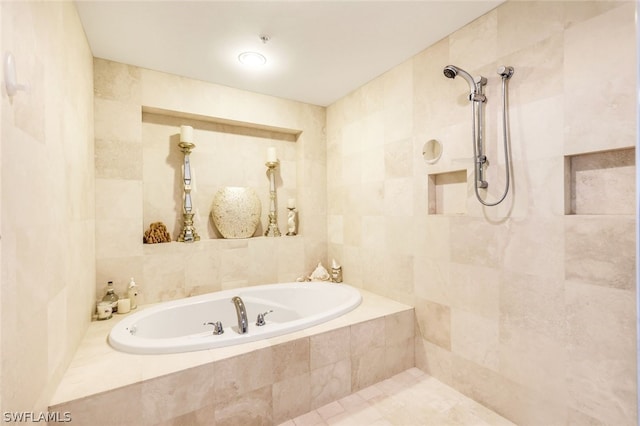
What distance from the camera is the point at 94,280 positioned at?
6.55 feet

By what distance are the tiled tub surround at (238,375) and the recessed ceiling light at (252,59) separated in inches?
73.8

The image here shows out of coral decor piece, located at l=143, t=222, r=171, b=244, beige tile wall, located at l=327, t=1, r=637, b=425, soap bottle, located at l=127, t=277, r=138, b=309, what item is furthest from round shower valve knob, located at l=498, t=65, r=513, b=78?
soap bottle, located at l=127, t=277, r=138, b=309

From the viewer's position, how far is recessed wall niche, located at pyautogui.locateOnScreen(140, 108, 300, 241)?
240 centimetres

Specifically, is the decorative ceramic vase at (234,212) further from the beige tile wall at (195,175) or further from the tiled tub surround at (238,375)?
the tiled tub surround at (238,375)

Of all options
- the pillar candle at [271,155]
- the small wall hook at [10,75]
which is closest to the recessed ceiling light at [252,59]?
the pillar candle at [271,155]

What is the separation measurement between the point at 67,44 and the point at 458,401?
286cm

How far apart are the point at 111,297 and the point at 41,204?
1262 mm

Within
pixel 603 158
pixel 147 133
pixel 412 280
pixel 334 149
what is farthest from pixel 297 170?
pixel 603 158

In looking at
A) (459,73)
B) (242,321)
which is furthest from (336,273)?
(459,73)

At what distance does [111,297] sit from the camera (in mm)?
2016

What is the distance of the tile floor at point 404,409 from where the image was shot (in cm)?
156

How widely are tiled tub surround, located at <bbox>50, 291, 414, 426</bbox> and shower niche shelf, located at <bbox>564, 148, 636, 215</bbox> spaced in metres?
1.22

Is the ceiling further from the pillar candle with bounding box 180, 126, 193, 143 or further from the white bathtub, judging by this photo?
the white bathtub

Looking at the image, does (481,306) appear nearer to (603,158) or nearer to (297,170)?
(603,158)
